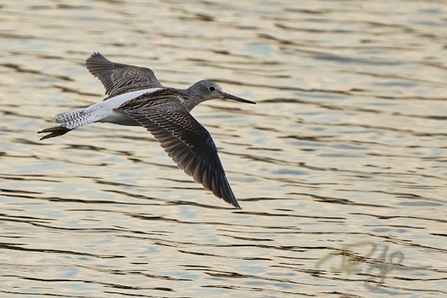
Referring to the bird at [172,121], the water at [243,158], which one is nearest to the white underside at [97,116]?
the bird at [172,121]

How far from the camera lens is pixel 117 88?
12.7 metres

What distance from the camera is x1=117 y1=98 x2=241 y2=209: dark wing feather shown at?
10.6m

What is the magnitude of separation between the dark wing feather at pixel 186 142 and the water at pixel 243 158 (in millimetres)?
721

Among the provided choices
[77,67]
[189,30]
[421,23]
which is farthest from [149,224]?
[421,23]

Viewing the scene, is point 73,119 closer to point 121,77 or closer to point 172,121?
point 172,121

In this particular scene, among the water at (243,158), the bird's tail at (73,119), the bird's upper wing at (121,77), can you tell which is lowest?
the water at (243,158)

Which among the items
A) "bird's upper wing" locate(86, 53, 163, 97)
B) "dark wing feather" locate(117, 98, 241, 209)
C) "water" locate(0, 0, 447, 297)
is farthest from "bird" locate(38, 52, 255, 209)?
"water" locate(0, 0, 447, 297)

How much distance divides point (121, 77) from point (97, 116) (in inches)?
71.9

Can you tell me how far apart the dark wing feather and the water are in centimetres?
72

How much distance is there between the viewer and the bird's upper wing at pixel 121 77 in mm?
12633

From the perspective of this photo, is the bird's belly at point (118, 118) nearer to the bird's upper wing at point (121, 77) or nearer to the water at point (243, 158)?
the water at point (243, 158)

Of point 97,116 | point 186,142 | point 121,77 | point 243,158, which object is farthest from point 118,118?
point 243,158

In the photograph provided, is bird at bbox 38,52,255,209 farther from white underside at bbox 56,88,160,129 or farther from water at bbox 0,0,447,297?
water at bbox 0,0,447,297

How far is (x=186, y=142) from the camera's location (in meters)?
10.9
